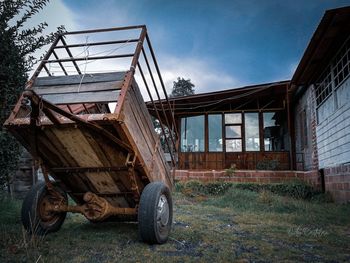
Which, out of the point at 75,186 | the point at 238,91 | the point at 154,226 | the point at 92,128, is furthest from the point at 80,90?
the point at 238,91

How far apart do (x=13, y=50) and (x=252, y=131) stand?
12.4 metres

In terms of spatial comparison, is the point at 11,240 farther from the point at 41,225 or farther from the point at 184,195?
the point at 184,195

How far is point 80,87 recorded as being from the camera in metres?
3.76

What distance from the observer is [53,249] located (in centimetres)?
361

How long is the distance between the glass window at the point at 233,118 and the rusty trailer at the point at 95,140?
1061 centimetres

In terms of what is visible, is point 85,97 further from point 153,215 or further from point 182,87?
point 182,87

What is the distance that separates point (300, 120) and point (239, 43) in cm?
851

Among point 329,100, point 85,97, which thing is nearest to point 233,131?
point 329,100

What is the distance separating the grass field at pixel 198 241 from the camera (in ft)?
11.2

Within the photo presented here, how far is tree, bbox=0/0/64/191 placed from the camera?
3.88 metres

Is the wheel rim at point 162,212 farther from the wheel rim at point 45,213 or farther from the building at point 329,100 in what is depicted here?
the building at point 329,100

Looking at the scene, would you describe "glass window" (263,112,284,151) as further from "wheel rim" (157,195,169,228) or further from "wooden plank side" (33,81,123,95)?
"wooden plank side" (33,81,123,95)

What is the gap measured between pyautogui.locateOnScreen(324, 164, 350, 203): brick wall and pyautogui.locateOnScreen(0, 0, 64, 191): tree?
7.69 metres

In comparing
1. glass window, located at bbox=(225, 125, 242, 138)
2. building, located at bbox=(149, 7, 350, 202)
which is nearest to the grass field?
building, located at bbox=(149, 7, 350, 202)
